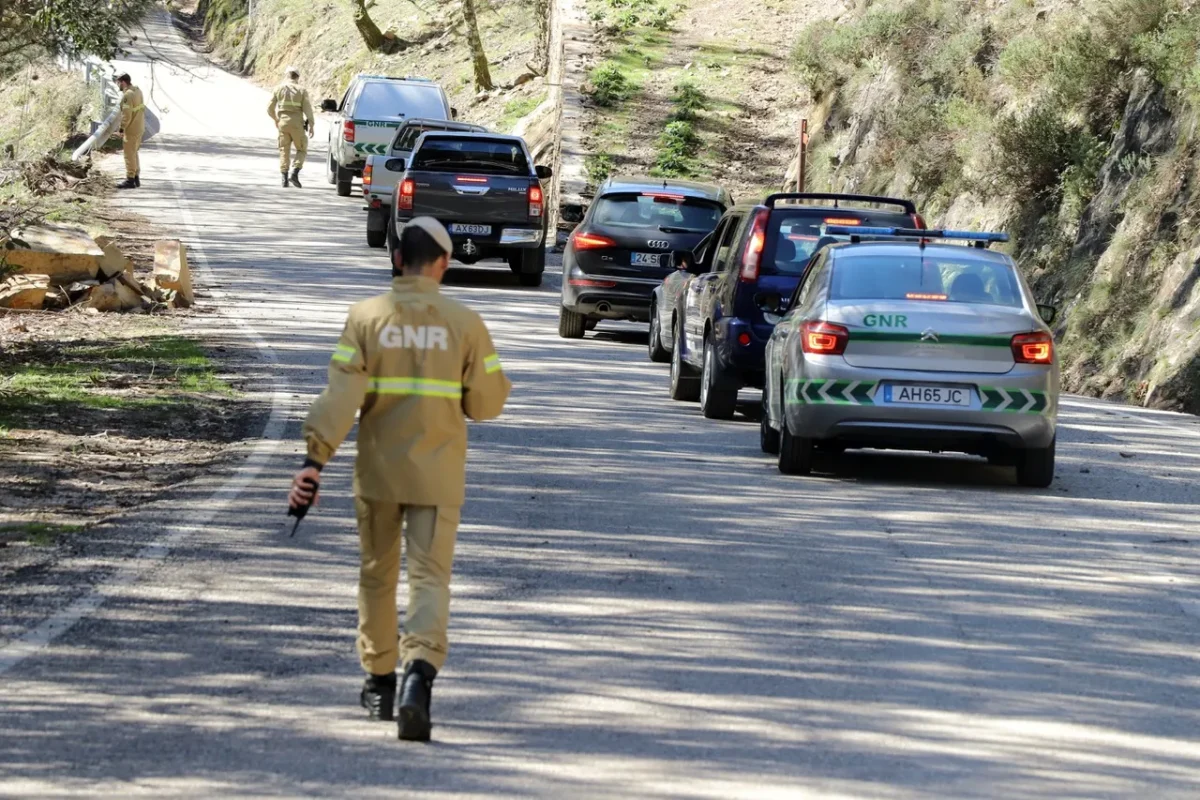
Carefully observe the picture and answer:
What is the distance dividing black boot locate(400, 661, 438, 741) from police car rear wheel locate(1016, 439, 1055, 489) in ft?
21.7

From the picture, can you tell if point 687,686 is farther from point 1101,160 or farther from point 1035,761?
point 1101,160

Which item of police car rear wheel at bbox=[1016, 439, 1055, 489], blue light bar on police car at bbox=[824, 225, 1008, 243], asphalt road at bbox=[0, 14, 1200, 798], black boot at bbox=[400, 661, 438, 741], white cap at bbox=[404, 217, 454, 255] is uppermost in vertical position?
white cap at bbox=[404, 217, 454, 255]

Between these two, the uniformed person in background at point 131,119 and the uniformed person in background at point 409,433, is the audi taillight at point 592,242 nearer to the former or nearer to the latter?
the uniformed person in background at point 409,433

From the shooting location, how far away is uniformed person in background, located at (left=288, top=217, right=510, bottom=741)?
633 centimetres

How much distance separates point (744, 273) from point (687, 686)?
8146mm

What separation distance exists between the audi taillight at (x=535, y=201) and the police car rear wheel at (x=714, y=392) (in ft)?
34.2

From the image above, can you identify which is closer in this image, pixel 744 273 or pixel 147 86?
pixel 744 273

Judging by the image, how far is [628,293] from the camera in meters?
20.4

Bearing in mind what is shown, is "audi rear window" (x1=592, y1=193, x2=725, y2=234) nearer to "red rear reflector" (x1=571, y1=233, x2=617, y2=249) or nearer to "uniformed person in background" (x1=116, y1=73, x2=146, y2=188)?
"red rear reflector" (x1=571, y1=233, x2=617, y2=249)

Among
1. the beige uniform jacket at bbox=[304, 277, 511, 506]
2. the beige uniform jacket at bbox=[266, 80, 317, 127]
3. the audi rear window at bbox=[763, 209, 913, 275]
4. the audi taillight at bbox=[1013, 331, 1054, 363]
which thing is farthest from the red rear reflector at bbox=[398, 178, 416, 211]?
the beige uniform jacket at bbox=[304, 277, 511, 506]

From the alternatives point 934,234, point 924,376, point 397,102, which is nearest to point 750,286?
point 934,234

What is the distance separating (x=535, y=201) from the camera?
25.5m

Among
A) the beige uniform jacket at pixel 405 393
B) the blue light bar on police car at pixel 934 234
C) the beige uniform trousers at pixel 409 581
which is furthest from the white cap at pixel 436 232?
the blue light bar on police car at pixel 934 234

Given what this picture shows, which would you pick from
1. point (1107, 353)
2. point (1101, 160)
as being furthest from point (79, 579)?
point (1101, 160)
